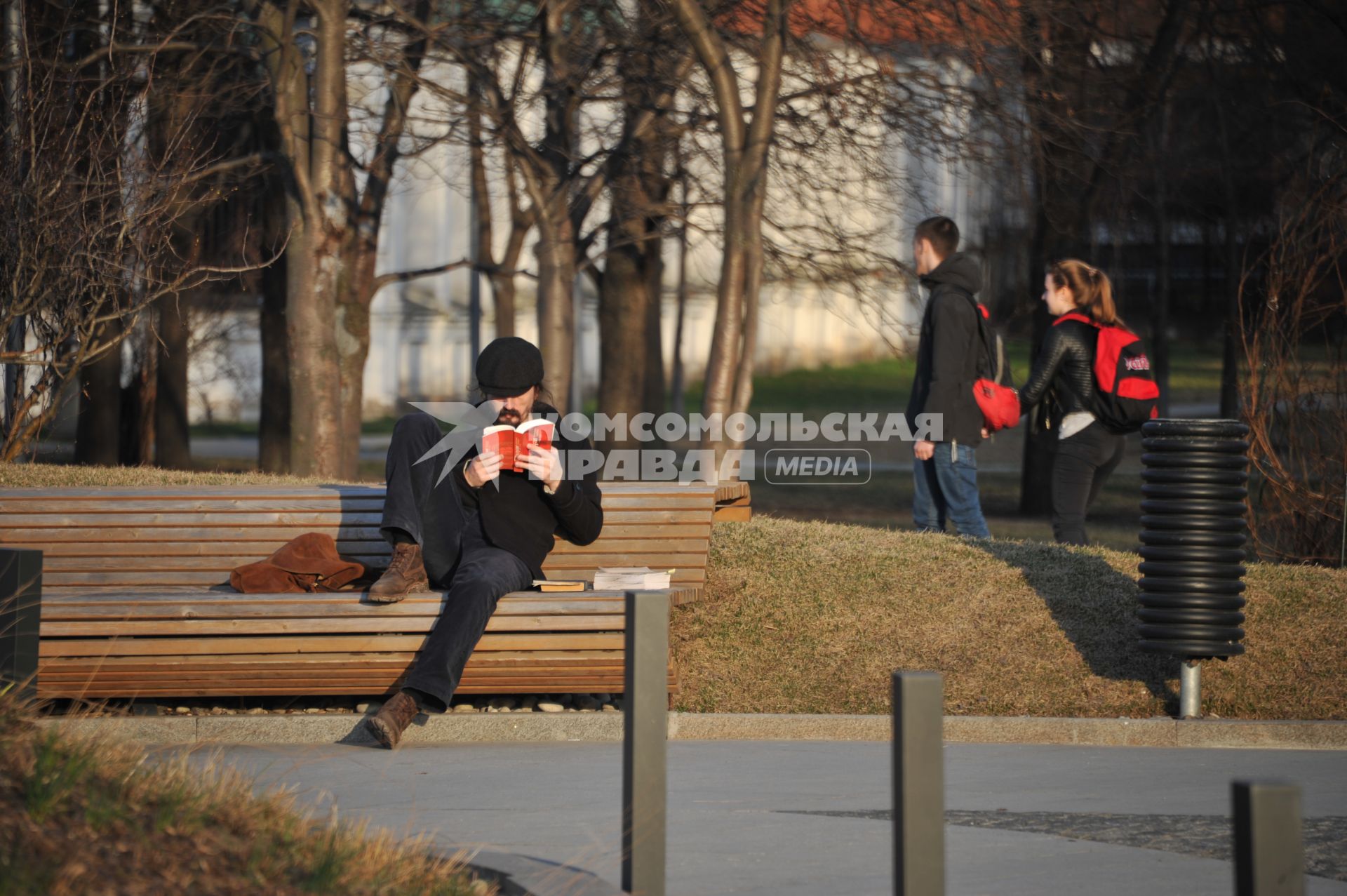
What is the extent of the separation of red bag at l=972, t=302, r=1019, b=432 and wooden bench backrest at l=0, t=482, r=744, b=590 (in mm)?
2468

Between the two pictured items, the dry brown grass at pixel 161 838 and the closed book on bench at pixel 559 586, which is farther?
the closed book on bench at pixel 559 586

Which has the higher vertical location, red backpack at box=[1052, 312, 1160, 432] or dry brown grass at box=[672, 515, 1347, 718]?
red backpack at box=[1052, 312, 1160, 432]

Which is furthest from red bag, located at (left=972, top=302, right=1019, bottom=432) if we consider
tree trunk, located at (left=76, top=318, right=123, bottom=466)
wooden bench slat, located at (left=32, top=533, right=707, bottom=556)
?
tree trunk, located at (left=76, top=318, right=123, bottom=466)

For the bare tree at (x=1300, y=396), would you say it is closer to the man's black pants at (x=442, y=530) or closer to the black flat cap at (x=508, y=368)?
the black flat cap at (x=508, y=368)

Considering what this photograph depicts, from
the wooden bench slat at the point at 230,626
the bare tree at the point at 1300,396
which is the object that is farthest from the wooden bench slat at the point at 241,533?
the bare tree at the point at 1300,396

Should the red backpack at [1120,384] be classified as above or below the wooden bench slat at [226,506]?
above

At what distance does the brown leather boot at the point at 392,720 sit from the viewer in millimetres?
6457

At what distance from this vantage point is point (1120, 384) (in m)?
9.39

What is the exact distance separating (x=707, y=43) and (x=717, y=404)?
8.24ft

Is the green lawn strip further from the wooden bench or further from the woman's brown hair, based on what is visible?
the wooden bench

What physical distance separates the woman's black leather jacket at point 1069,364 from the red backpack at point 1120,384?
0.03 m

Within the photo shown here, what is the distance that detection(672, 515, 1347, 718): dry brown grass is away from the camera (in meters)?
7.73

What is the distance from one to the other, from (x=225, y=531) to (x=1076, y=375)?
4960 mm

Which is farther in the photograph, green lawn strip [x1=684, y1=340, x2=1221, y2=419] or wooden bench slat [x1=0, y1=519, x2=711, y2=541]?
green lawn strip [x1=684, y1=340, x2=1221, y2=419]
